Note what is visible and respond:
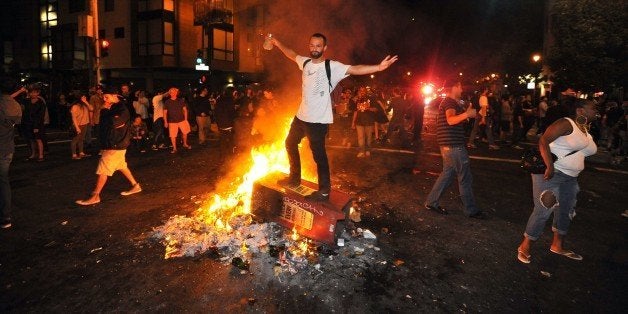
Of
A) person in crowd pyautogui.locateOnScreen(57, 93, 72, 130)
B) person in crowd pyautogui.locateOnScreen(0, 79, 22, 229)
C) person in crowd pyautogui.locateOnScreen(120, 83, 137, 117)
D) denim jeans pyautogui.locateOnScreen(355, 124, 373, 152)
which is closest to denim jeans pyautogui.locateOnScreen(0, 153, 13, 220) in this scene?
person in crowd pyautogui.locateOnScreen(0, 79, 22, 229)

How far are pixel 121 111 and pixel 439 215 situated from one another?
5106mm

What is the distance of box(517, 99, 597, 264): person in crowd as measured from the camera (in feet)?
13.1

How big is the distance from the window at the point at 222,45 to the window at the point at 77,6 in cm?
1100

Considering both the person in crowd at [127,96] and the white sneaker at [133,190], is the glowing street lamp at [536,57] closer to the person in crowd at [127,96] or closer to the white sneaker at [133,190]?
the person in crowd at [127,96]

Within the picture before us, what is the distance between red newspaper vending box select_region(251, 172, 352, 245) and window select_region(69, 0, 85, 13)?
34.0 meters

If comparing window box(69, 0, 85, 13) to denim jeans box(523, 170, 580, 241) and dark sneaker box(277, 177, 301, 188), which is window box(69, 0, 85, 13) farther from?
denim jeans box(523, 170, 580, 241)

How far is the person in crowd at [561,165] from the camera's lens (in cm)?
400

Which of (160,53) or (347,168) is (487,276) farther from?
(160,53)

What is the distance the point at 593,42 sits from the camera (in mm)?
15570

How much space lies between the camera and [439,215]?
5.77m

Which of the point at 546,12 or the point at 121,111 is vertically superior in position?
the point at 546,12

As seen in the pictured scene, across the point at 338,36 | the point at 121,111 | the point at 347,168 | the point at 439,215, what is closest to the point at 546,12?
the point at 338,36

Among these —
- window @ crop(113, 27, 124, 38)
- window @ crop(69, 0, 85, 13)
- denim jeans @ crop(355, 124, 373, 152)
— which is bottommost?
denim jeans @ crop(355, 124, 373, 152)

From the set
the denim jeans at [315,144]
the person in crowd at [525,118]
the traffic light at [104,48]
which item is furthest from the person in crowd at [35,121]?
the person in crowd at [525,118]
